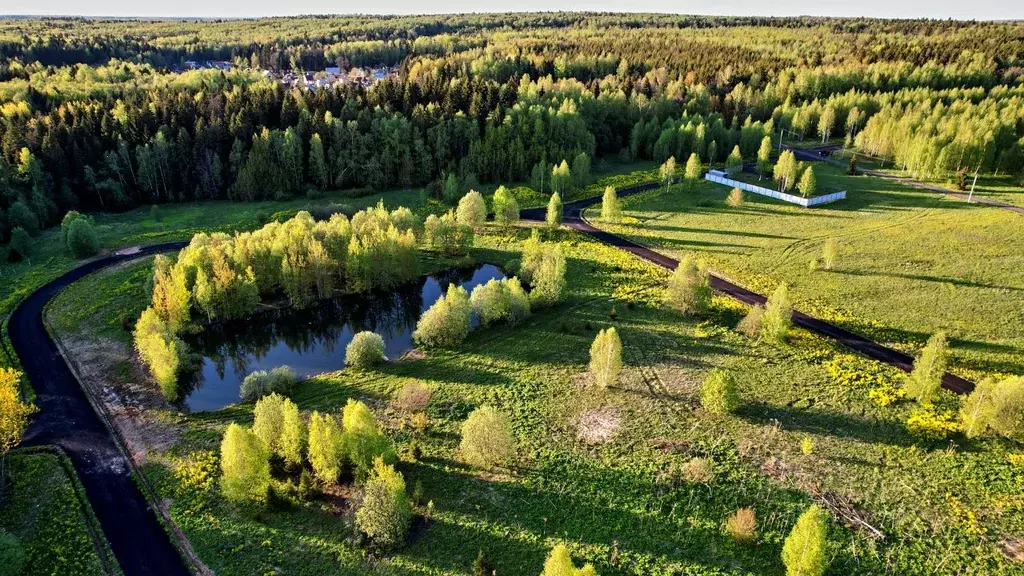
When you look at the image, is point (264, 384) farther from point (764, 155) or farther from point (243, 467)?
point (764, 155)

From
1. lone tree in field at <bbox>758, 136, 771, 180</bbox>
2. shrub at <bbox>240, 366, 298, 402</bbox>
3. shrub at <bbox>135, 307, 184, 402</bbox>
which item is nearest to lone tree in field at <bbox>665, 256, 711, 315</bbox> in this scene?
shrub at <bbox>240, 366, 298, 402</bbox>

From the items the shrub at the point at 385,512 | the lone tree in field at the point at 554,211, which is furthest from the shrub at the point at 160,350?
the lone tree in field at the point at 554,211

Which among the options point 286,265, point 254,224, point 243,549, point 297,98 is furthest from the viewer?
point 297,98

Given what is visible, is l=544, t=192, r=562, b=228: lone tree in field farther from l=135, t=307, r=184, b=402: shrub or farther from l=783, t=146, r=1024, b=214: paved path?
l=783, t=146, r=1024, b=214: paved path

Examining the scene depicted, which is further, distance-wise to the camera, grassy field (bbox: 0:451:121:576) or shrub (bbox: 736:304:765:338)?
shrub (bbox: 736:304:765:338)

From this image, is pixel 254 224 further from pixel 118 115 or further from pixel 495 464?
pixel 495 464

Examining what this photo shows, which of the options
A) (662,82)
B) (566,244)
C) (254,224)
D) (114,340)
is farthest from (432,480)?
(662,82)

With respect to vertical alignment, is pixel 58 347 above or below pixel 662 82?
below
